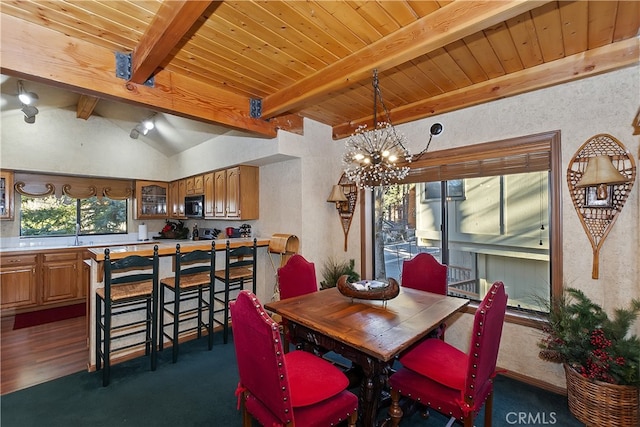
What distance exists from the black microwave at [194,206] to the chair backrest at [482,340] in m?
4.52

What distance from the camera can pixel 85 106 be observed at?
14.7 feet

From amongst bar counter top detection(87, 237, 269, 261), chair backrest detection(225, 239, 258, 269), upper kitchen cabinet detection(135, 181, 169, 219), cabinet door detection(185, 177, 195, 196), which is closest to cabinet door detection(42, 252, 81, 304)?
upper kitchen cabinet detection(135, 181, 169, 219)

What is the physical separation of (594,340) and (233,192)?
4128 millimetres

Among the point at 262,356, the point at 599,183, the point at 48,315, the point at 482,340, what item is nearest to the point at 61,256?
the point at 48,315

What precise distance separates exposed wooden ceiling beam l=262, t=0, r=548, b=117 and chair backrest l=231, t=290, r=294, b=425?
1.81 meters

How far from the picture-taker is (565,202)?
7.71 ft

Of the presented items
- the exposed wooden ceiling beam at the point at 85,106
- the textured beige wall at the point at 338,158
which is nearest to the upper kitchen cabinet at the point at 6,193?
the textured beige wall at the point at 338,158

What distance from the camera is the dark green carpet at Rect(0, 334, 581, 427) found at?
2070 millimetres

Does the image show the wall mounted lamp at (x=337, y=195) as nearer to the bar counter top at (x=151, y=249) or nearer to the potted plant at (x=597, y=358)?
the bar counter top at (x=151, y=249)

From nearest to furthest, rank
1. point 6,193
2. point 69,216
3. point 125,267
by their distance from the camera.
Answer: point 125,267
point 6,193
point 69,216

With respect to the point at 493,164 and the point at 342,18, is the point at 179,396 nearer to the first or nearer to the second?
the point at 342,18

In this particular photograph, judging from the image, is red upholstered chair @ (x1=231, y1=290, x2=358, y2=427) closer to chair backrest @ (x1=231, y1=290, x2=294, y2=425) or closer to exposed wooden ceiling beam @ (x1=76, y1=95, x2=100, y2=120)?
chair backrest @ (x1=231, y1=290, x2=294, y2=425)

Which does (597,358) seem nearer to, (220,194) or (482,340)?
(482,340)

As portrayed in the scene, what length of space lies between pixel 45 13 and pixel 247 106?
1619mm
